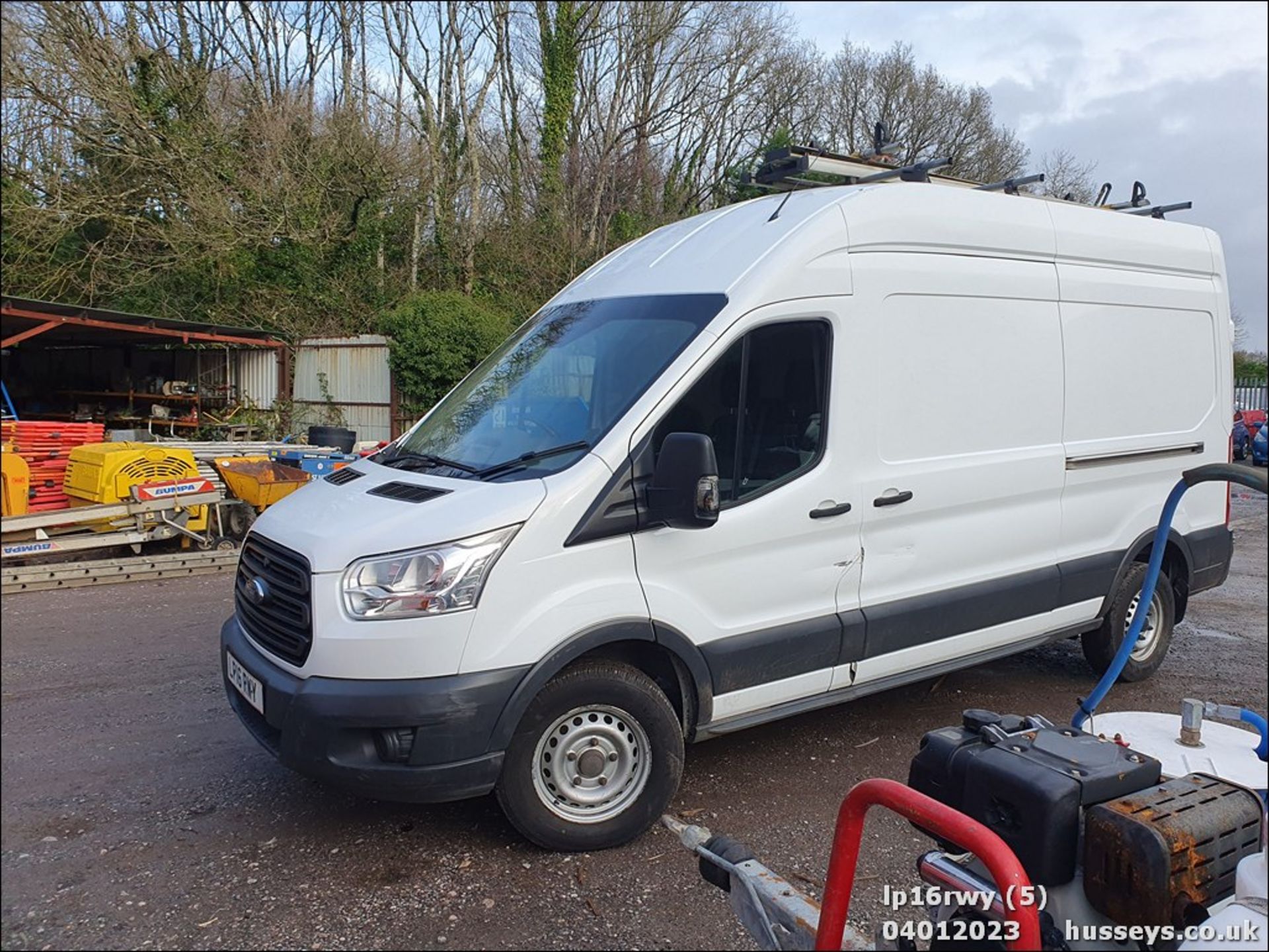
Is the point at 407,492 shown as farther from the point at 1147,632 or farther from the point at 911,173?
the point at 1147,632

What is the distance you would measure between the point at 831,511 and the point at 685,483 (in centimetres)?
96

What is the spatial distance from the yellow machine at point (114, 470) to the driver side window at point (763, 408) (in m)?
6.97

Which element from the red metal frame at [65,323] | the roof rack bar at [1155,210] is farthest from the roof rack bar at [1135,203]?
the red metal frame at [65,323]

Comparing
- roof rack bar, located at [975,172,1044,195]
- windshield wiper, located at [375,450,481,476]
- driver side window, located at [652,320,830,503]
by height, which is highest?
roof rack bar, located at [975,172,1044,195]

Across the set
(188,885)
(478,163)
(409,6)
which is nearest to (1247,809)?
(188,885)

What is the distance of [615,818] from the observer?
3795 millimetres

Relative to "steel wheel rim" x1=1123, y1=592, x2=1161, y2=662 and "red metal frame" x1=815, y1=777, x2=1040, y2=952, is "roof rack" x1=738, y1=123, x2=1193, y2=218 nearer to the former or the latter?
"steel wheel rim" x1=1123, y1=592, x2=1161, y2=662

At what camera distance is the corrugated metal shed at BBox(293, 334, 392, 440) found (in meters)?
19.8

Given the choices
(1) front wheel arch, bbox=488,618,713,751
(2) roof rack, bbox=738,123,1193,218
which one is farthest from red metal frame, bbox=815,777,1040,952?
(2) roof rack, bbox=738,123,1193,218

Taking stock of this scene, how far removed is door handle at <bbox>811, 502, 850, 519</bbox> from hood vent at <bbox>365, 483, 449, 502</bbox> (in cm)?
164

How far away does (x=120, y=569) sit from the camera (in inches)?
334

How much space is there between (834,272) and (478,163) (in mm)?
21936

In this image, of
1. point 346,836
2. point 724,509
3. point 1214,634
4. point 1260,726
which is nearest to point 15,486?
point 346,836

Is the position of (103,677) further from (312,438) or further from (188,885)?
(312,438)
